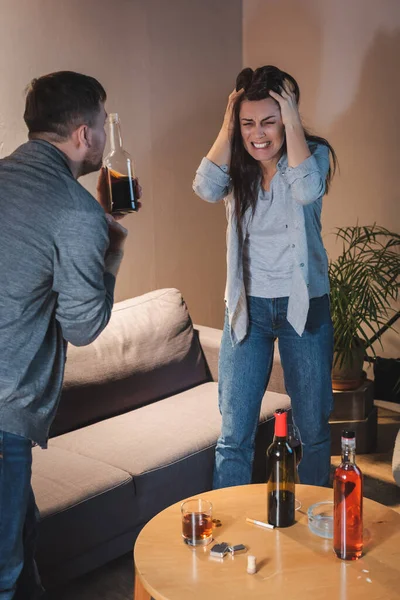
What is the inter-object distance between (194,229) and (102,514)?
194cm

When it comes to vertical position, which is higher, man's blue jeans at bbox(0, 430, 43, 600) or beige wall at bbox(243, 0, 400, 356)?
beige wall at bbox(243, 0, 400, 356)

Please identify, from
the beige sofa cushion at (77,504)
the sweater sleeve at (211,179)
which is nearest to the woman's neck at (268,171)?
the sweater sleeve at (211,179)

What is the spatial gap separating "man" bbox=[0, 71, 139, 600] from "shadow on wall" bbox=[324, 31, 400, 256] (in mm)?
2488

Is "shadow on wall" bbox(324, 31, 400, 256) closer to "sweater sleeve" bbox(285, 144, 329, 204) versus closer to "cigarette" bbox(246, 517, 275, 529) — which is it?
"sweater sleeve" bbox(285, 144, 329, 204)

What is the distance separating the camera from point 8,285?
1630 millimetres

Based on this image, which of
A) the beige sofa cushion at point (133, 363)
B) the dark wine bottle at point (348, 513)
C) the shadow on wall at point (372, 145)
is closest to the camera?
the dark wine bottle at point (348, 513)

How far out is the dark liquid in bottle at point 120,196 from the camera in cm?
203

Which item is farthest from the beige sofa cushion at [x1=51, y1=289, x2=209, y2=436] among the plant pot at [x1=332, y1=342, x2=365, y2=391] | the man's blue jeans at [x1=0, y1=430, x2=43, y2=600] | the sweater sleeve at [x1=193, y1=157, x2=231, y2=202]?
the man's blue jeans at [x1=0, y1=430, x2=43, y2=600]

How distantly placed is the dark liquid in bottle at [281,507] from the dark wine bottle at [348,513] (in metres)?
0.17

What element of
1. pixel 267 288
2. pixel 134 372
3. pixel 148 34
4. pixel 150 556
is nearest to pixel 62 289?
pixel 150 556

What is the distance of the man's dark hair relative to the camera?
1721 mm

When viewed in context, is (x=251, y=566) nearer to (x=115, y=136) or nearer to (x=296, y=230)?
(x=296, y=230)

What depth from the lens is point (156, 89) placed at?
3.68 metres

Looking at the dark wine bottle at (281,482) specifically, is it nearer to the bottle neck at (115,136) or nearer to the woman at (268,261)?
the woman at (268,261)
